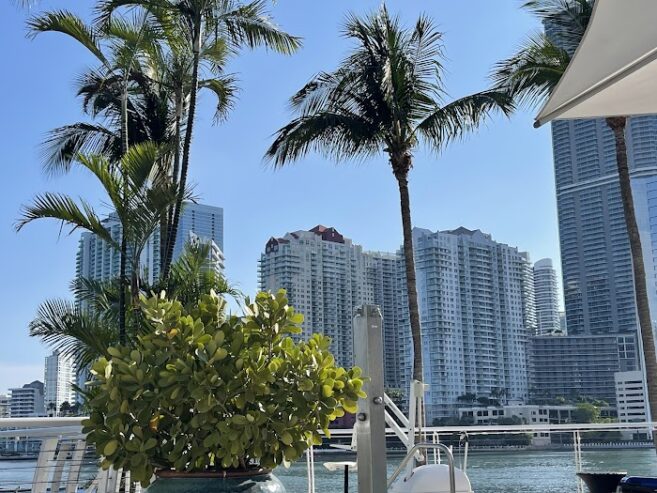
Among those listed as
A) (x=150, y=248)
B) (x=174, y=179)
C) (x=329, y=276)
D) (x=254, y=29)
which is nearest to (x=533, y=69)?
(x=254, y=29)

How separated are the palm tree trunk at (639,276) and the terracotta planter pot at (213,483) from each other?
770cm

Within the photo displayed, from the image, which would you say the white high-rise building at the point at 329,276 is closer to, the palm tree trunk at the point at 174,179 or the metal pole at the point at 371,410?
the palm tree trunk at the point at 174,179

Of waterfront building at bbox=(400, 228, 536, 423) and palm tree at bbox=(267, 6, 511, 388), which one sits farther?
waterfront building at bbox=(400, 228, 536, 423)

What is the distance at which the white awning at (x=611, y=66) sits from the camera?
8.10 ft

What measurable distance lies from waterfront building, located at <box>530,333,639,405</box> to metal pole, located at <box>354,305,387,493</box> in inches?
1592

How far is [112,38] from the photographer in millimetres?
9531

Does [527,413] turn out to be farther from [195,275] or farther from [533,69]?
[195,275]

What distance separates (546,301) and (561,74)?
4156 centimetres

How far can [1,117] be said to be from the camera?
22875mm

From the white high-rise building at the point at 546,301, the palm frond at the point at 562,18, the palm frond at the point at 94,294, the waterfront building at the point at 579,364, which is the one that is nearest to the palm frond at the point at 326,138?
the palm frond at the point at 562,18

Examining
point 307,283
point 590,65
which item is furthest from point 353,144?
point 307,283

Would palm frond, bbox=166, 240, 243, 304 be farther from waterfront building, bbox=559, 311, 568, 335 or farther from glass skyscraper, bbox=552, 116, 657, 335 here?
waterfront building, bbox=559, 311, 568, 335

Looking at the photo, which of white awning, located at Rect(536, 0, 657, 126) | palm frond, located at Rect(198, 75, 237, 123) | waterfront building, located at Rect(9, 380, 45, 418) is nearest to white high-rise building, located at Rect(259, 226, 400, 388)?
waterfront building, located at Rect(9, 380, 45, 418)

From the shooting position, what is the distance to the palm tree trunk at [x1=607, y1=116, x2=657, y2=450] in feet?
29.1
